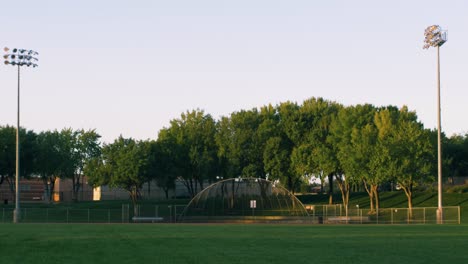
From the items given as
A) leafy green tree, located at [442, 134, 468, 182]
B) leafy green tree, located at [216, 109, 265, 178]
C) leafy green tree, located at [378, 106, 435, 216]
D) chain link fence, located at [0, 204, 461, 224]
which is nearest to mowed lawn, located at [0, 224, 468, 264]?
chain link fence, located at [0, 204, 461, 224]

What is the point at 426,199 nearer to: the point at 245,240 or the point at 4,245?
the point at 245,240

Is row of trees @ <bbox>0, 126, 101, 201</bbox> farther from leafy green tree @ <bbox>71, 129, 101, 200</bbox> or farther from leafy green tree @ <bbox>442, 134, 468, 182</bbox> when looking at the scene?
leafy green tree @ <bbox>442, 134, 468, 182</bbox>

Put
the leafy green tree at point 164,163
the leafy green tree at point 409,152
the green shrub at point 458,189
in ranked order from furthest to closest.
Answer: the leafy green tree at point 164,163 → the green shrub at point 458,189 → the leafy green tree at point 409,152

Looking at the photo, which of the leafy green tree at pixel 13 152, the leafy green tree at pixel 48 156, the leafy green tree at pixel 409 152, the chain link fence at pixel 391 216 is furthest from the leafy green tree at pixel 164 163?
the leafy green tree at pixel 409 152

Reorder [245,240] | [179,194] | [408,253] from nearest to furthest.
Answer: [408,253], [245,240], [179,194]

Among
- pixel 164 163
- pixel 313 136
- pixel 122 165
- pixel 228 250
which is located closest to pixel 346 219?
pixel 313 136

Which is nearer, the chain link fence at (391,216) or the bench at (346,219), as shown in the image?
the chain link fence at (391,216)

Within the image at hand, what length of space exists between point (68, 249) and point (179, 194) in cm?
10088

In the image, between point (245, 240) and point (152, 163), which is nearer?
point (245, 240)

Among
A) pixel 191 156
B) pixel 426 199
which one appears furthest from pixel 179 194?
pixel 426 199

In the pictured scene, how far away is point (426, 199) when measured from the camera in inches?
3492

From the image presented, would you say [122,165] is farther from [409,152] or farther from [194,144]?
[409,152]

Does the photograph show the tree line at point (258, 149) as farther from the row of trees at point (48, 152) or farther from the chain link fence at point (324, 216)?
the chain link fence at point (324, 216)

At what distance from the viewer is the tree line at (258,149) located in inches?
2977
